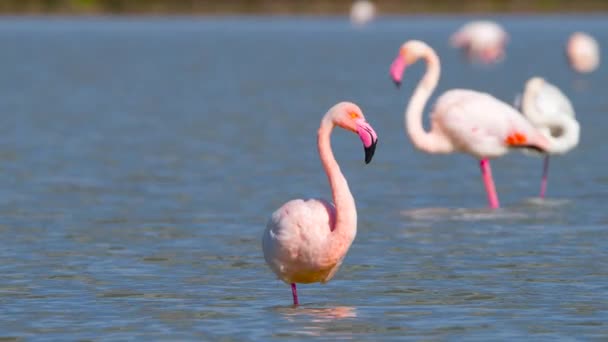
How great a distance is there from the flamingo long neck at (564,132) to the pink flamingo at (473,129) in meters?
0.34

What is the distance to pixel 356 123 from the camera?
9.16m

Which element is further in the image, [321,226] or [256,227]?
[256,227]

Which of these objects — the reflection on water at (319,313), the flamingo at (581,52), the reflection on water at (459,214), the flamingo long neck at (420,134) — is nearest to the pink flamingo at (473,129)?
the flamingo long neck at (420,134)

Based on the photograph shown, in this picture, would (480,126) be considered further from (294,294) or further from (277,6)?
(277,6)

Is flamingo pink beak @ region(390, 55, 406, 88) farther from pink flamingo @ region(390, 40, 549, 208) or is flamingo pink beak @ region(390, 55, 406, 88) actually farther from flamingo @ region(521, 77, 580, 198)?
flamingo @ region(521, 77, 580, 198)

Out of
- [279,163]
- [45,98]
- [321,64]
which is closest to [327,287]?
[279,163]

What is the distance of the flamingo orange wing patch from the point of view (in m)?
14.4

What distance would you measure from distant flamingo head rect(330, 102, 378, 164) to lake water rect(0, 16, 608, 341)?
1024 millimetres

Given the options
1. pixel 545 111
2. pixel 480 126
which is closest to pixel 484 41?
pixel 545 111

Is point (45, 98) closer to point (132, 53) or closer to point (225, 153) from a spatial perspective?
point (225, 153)

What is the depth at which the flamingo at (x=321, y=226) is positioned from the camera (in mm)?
9039

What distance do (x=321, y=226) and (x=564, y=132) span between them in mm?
6726

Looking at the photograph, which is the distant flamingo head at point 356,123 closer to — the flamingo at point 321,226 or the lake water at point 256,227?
the flamingo at point 321,226

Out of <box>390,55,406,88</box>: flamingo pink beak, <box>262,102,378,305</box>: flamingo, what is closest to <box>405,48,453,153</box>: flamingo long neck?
<box>390,55,406,88</box>: flamingo pink beak
